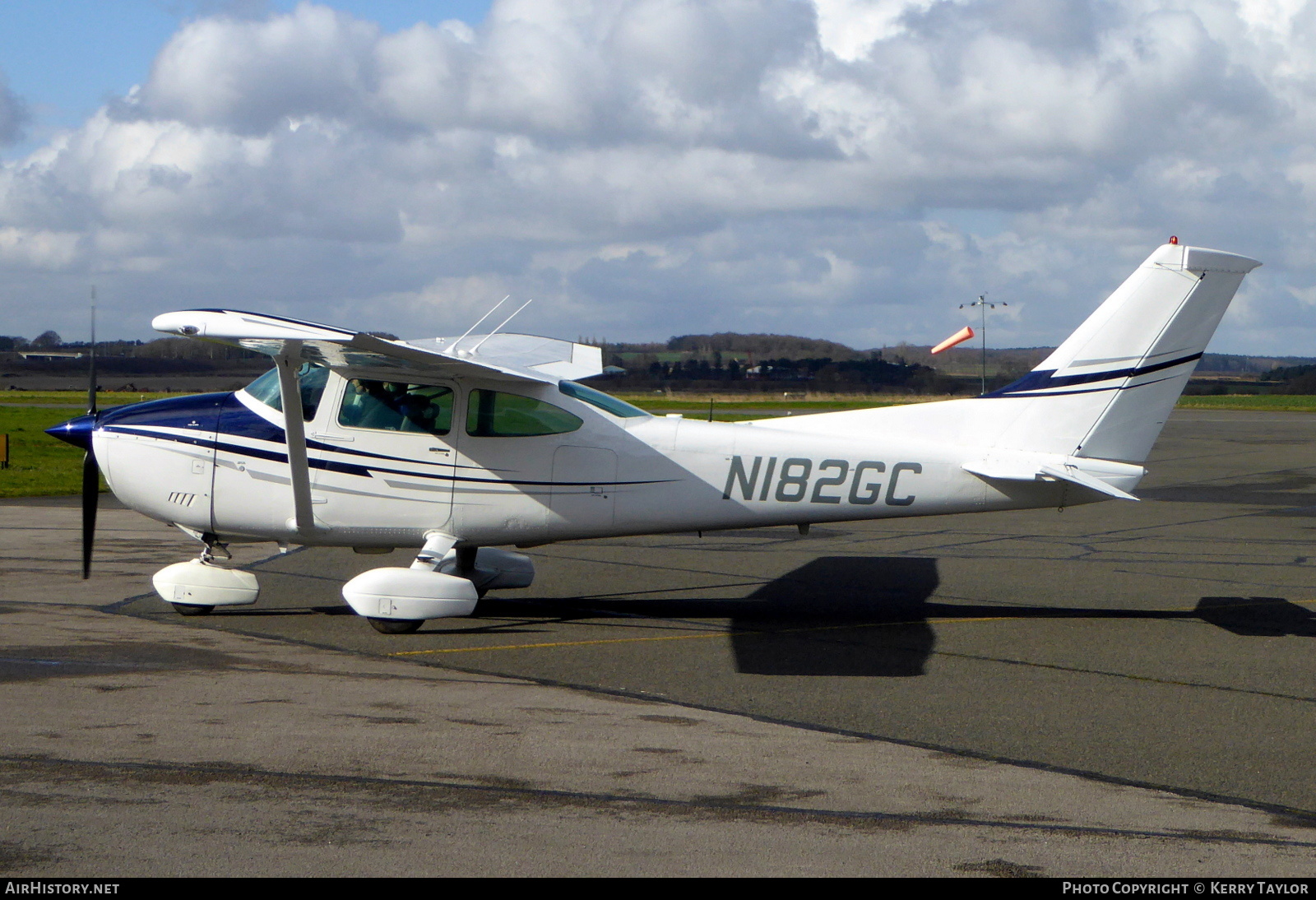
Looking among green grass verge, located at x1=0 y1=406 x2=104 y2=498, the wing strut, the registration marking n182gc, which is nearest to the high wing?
the wing strut

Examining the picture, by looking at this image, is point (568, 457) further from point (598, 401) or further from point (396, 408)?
point (396, 408)

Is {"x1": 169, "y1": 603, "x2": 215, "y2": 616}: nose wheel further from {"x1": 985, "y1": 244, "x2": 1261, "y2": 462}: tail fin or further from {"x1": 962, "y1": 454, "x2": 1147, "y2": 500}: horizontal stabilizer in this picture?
{"x1": 985, "y1": 244, "x2": 1261, "y2": 462}: tail fin

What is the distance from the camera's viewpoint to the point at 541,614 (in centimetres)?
A: 1059

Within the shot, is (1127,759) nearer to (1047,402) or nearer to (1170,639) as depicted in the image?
(1170,639)

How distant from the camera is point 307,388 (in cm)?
997

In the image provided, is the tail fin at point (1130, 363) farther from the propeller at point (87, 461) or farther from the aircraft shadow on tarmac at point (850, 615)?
the propeller at point (87, 461)

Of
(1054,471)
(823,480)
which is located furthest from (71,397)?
(1054,471)

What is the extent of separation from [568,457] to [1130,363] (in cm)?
485

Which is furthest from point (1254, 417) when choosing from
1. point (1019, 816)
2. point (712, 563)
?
point (1019, 816)

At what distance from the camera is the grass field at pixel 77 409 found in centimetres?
2314

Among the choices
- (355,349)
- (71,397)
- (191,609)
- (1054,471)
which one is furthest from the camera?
(71,397)

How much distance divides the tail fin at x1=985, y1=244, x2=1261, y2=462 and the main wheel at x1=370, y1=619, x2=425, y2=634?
5200mm

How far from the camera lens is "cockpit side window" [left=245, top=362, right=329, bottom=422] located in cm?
995

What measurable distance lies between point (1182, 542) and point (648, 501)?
8866 millimetres
